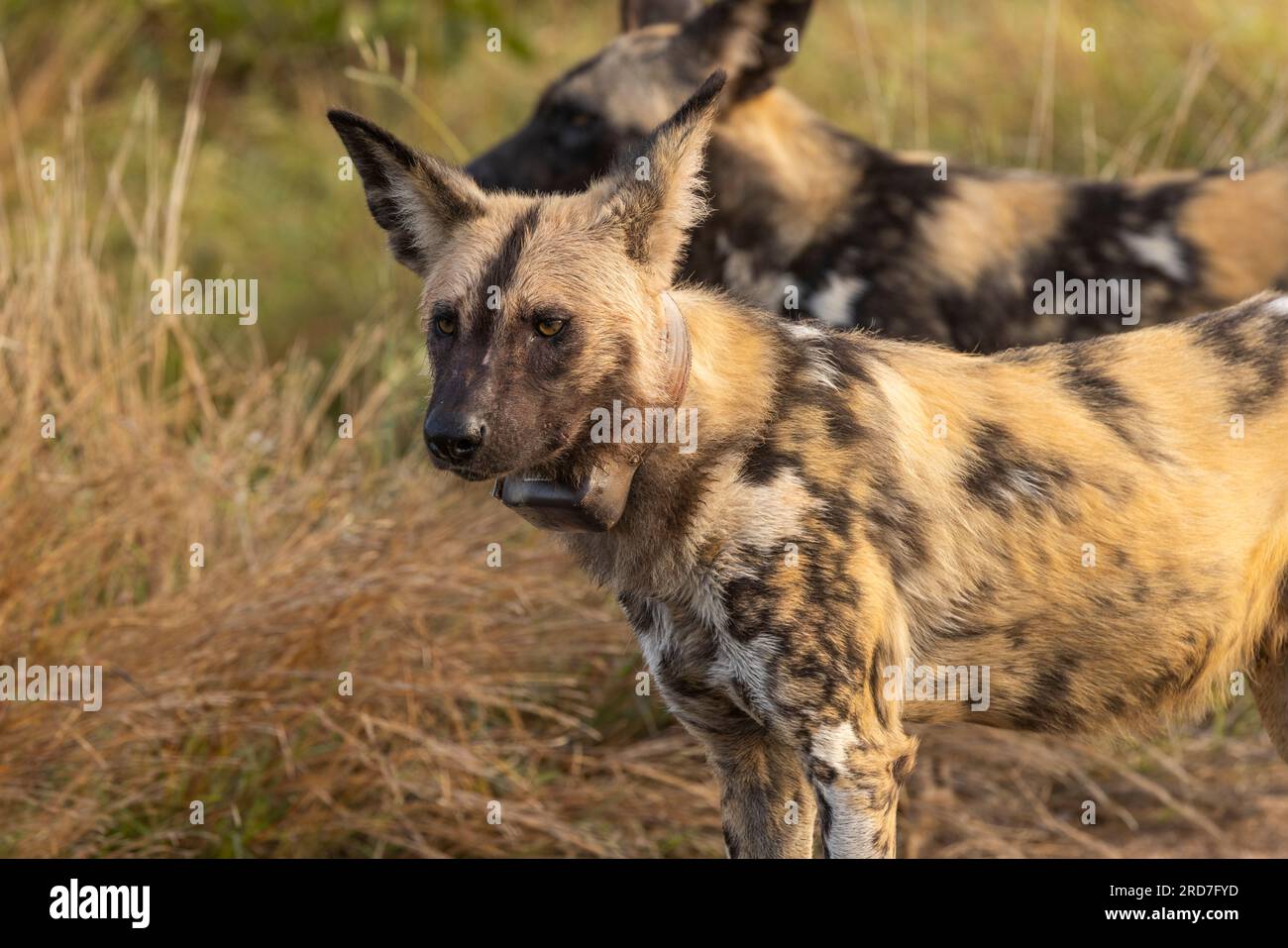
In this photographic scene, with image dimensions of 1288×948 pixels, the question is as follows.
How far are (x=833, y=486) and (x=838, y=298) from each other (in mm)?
1977

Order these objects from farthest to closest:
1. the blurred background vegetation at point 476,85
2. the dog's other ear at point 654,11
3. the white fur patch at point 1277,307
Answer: the blurred background vegetation at point 476,85 < the dog's other ear at point 654,11 < the white fur patch at point 1277,307

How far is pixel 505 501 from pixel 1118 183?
2.83 metres

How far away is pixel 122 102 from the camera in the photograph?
29.3 feet

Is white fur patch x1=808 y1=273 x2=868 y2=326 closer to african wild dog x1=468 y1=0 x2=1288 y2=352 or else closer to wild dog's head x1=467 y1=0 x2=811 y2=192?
african wild dog x1=468 y1=0 x2=1288 y2=352

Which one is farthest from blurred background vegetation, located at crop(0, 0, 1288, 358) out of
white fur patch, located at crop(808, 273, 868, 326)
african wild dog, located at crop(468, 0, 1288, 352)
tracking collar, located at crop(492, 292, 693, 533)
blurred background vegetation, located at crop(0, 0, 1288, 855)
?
tracking collar, located at crop(492, 292, 693, 533)

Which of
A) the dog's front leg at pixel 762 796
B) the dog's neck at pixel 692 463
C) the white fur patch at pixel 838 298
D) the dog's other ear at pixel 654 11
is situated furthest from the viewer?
the dog's other ear at pixel 654 11

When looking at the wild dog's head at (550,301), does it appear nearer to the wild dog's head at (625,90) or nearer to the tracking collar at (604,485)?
the tracking collar at (604,485)

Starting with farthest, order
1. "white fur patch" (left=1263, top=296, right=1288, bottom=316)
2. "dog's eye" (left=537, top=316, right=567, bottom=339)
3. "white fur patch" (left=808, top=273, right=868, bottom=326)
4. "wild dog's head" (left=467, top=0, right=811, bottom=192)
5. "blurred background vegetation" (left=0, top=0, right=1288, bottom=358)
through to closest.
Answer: "blurred background vegetation" (left=0, top=0, right=1288, bottom=358) → "wild dog's head" (left=467, top=0, right=811, bottom=192) → "white fur patch" (left=808, top=273, right=868, bottom=326) → "white fur patch" (left=1263, top=296, right=1288, bottom=316) → "dog's eye" (left=537, top=316, right=567, bottom=339)

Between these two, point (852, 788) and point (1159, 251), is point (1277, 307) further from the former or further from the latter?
point (1159, 251)

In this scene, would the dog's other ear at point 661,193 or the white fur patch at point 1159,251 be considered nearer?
the dog's other ear at point 661,193

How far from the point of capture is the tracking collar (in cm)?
288

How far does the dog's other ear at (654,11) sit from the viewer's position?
18.7 feet

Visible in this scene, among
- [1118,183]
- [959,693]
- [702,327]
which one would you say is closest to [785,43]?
[1118,183]

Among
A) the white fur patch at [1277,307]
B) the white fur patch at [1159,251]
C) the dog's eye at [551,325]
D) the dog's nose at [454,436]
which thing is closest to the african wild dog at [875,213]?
the white fur patch at [1159,251]
